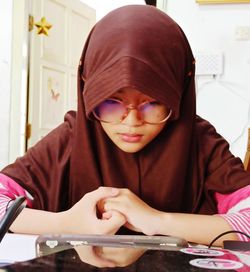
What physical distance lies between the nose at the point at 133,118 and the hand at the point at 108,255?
0.23 m

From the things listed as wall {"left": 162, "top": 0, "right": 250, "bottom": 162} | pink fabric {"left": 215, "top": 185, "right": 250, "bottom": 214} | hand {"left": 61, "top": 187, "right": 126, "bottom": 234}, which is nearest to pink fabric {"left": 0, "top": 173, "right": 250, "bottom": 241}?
pink fabric {"left": 215, "top": 185, "right": 250, "bottom": 214}

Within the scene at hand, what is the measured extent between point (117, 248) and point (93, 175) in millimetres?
296

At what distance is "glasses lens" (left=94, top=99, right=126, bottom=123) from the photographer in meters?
0.66

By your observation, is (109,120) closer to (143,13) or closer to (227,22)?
(143,13)

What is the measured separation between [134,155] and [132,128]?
0.11 metres

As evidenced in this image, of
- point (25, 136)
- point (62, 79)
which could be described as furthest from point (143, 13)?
point (62, 79)

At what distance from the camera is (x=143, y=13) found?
0.68m

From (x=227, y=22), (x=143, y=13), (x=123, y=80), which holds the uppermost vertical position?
(x=227, y=22)

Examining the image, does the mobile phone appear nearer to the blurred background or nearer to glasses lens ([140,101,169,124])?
glasses lens ([140,101,169,124])

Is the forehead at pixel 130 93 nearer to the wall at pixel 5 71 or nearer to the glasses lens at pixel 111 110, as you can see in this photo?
the glasses lens at pixel 111 110

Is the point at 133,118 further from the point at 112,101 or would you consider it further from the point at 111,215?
the point at 111,215

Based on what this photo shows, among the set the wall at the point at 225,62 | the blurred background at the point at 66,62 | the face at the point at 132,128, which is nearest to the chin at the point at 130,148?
the face at the point at 132,128

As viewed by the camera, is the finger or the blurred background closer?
the finger

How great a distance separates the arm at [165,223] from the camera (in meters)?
0.64
